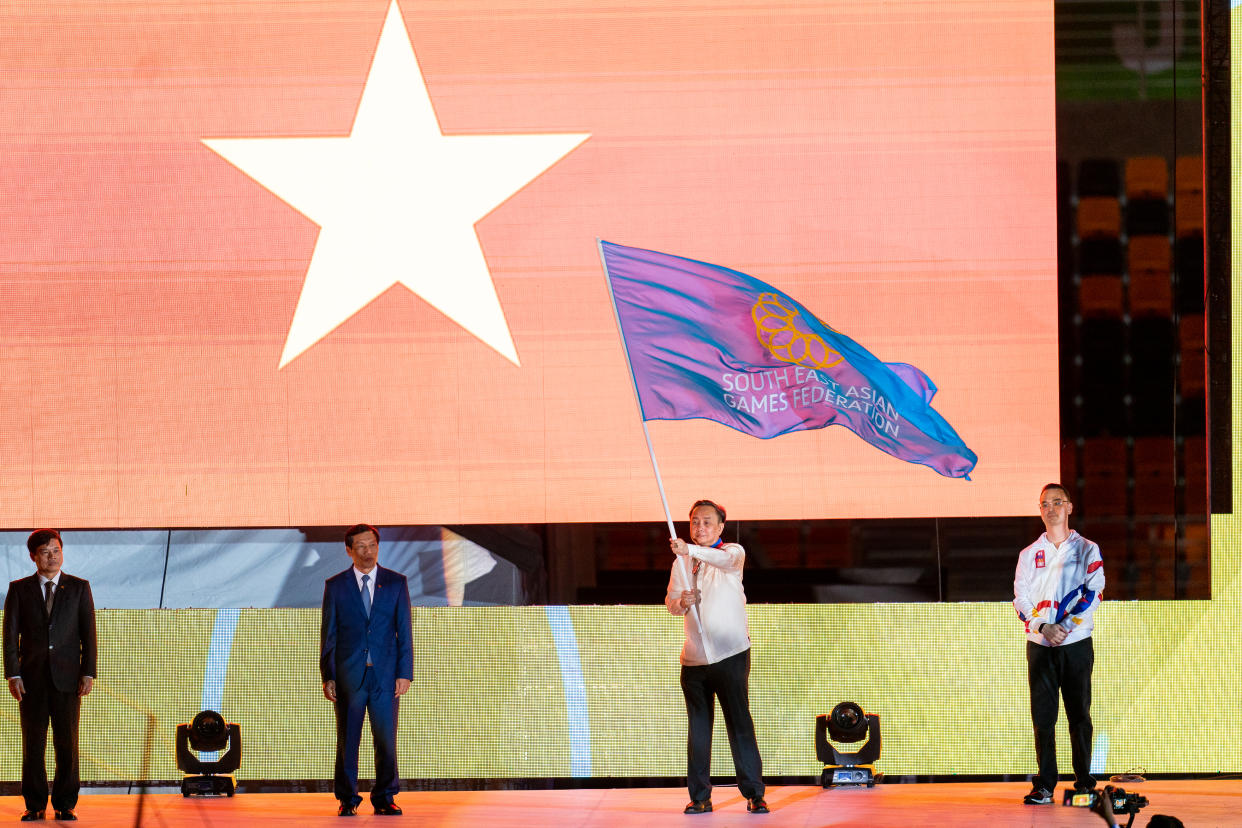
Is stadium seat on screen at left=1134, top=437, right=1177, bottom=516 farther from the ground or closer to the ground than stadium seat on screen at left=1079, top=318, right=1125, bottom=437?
closer to the ground

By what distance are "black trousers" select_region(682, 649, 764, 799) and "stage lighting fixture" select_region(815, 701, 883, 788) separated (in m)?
0.88

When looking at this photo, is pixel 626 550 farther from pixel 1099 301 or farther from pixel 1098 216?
pixel 1098 216

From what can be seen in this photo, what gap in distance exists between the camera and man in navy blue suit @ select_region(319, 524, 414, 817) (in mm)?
6746

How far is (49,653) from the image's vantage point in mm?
6688

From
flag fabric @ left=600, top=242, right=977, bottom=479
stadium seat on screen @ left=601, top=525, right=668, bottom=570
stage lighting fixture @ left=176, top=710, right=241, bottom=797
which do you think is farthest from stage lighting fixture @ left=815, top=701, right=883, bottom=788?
stage lighting fixture @ left=176, top=710, right=241, bottom=797

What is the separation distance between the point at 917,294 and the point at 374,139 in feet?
10.6

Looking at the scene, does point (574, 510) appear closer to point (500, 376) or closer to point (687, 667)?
point (500, 376)

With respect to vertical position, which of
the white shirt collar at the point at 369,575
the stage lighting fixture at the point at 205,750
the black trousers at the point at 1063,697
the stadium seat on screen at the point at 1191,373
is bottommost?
the stage lighting fixture at the point at 205,750

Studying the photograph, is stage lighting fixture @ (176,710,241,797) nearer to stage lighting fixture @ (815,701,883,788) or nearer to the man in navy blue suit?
the man in navy blue suit

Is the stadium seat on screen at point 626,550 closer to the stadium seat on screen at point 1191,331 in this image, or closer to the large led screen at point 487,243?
the large led screen at point 487,243

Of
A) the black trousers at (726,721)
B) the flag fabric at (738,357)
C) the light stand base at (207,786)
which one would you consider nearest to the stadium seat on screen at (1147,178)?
the flag fabric at (738,357)

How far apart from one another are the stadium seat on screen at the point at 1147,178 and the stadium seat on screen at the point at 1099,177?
0.19 ft

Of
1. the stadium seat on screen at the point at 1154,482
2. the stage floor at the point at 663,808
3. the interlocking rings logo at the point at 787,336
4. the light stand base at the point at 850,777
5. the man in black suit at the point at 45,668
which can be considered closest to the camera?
the stage floor at the point at 663,808

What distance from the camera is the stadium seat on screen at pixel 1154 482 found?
7664mm
